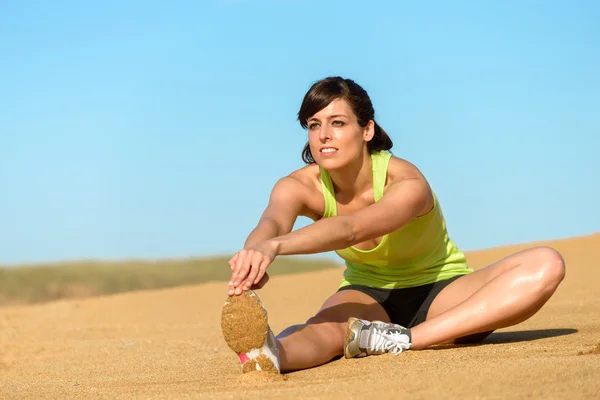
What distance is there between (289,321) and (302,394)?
5.13 metres

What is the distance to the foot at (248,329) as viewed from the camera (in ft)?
11.1

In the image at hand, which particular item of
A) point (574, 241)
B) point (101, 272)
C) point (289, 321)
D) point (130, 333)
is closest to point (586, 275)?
point (574, 241)

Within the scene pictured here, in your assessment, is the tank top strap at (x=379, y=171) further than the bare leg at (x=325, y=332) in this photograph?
Yes

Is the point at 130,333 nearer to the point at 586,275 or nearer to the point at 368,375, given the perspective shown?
the point at 368,375

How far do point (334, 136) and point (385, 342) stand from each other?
1079 mm

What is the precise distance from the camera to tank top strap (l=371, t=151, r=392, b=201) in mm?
4199

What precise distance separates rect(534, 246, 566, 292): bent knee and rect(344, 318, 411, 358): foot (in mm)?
756

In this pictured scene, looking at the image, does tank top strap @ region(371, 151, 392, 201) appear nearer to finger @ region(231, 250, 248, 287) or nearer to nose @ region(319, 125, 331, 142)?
nose @ region(319, 125, 331, 142)

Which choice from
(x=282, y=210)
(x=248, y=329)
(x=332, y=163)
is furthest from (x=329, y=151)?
(x=248, y=329)

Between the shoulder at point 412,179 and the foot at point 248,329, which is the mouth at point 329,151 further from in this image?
the foot at point 248,329

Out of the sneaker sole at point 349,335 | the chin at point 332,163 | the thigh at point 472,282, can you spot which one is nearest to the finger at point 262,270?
the sneaker sole at point 349,335

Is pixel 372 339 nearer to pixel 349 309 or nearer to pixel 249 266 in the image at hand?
pixel 349 309

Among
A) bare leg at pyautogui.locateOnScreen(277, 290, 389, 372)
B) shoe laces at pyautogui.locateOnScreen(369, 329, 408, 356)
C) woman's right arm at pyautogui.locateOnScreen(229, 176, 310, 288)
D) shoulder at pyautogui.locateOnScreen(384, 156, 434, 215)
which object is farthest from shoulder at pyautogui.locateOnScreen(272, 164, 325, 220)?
shoe laces at pyautogui.locateOnScreen(369, 329, 408, 356)

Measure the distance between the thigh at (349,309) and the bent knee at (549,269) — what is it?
0.91 meters
